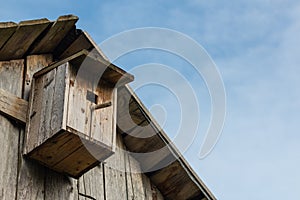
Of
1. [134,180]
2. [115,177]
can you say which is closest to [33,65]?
[115,177]

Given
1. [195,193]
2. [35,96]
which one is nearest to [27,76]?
[35,96]

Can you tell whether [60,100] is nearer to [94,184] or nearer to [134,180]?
[94,184]

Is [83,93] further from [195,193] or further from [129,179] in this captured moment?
[195,193]

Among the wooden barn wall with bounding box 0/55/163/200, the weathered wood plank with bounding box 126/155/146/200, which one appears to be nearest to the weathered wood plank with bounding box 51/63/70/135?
the wooden barn wall with bounding box 0/55/163/200

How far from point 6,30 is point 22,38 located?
7.8 inches

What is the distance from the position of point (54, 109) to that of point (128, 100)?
0.84 m

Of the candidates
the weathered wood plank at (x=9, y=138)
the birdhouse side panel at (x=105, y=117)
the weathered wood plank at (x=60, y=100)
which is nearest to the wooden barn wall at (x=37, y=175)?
the weathered wood plank at (x=9, y=138)

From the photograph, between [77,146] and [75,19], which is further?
[75,19]

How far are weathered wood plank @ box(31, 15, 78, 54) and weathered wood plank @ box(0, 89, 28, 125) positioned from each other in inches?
14.7

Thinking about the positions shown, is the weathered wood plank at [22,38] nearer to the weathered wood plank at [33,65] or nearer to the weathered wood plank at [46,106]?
the weathered wood plank at [33,65]

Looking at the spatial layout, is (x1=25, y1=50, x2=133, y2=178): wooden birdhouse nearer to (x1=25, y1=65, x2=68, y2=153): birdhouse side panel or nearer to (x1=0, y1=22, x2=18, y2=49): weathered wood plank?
(x1=25, y1=65, x2=68, y2=153): birdhouse side panel

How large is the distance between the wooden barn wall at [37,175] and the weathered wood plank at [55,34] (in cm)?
6

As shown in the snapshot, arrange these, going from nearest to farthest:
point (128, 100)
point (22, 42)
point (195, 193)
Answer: point (22, 42), point (128, 100), point (195, 193)

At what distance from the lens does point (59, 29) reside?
368 centimetres
